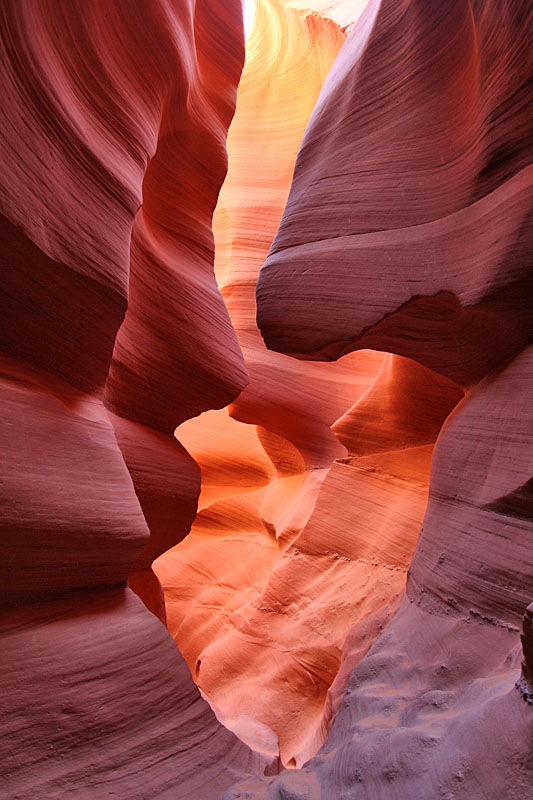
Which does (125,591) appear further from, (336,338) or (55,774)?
(336,338)

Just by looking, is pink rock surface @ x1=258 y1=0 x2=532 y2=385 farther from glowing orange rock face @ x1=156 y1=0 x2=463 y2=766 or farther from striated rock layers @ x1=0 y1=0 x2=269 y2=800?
glowing orange rock face @ x1=156 y1=0 x2=463 y2=766

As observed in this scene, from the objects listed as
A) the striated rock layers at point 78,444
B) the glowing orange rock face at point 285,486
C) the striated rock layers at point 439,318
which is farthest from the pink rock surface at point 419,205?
the glowing orange rock face at point 285,486

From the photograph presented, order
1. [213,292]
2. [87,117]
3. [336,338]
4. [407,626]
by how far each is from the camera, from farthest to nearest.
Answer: [213,292], [336,338], [407,626], [87,117]

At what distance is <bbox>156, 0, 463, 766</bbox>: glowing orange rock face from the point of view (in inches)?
162

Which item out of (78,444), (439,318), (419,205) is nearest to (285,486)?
(439,318)

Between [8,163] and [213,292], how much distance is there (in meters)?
2.18

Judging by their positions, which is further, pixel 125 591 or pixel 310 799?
pixel 125 591

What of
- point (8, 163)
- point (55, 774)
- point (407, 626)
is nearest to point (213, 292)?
point (8, 163)

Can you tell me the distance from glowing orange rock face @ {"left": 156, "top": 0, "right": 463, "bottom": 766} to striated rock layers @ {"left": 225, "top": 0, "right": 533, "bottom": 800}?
104 cm

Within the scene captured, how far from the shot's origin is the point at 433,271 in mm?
2641

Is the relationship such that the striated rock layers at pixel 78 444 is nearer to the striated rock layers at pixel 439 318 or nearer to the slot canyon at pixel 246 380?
the slot canyon at pixel 246 380

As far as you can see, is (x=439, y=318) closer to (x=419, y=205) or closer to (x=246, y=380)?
(x=419, y=205)

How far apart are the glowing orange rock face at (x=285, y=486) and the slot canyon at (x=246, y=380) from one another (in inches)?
1.5

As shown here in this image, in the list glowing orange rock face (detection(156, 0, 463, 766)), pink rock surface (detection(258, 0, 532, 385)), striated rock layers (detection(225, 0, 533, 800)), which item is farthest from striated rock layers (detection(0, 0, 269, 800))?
glowing orange rock face (detection(156, 0, 463, 766))
